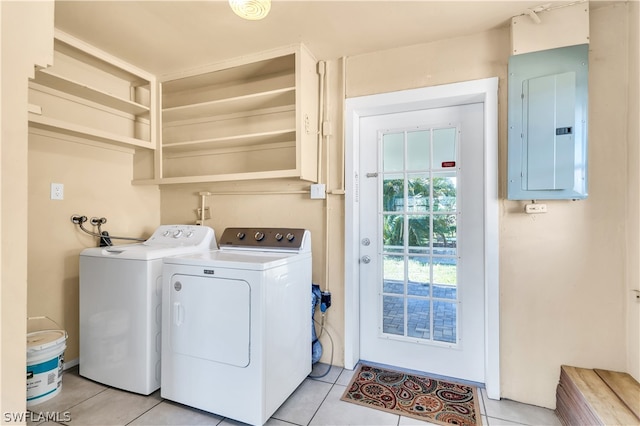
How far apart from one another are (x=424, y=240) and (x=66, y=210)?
105 inches

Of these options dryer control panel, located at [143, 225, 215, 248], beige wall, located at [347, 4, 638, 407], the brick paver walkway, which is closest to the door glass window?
the brick paver walkway

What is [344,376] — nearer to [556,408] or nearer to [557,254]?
[556,408]

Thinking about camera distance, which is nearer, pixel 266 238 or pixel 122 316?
pixel 122 316

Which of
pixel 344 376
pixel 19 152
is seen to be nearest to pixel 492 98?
pixel 344 376

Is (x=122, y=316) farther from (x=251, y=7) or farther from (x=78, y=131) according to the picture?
(x=251, y=7)

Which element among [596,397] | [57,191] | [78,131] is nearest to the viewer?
[596,397]

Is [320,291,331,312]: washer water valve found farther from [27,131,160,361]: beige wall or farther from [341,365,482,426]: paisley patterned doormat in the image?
[27,131,160,361]: beige wall

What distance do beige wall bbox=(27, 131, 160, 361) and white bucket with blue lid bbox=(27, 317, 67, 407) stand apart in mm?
277

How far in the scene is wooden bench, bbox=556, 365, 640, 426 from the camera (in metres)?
1.36

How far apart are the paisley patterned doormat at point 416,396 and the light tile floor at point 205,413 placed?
0.06 m

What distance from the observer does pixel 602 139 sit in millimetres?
1742

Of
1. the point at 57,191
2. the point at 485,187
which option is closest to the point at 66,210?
Answer: the point at 57,191

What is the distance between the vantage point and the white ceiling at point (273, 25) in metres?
1.76

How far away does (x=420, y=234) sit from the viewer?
89.0 inches
